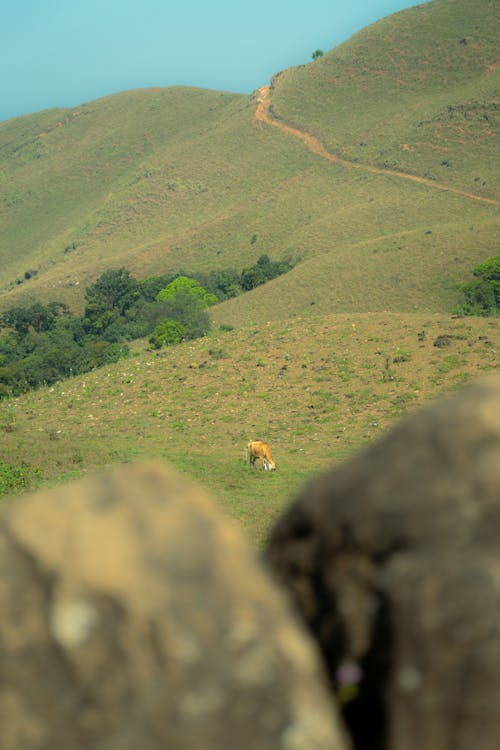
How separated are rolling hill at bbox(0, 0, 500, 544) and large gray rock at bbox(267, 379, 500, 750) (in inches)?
377

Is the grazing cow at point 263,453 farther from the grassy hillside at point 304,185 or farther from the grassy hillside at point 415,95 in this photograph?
the grassy hillside at point 415,95

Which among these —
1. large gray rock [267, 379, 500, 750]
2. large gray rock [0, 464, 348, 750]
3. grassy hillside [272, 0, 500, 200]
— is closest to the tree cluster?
grassy hillside [272, 0, 500, 200]

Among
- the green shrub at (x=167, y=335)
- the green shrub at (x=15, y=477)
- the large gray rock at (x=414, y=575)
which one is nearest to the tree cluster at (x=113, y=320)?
the green shrub at (x=167, y=335)

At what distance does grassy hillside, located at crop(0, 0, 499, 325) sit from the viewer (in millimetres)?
50719

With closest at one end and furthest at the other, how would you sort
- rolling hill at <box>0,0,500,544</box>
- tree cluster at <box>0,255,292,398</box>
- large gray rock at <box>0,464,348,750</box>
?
large gray rock at <box>0,464,348,750</box> < rolling hill at <box>0,0,500,544</box> < tree cluster at <box>0,255,292,398</box>

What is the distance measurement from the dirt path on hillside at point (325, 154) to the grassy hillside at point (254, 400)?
38514mm

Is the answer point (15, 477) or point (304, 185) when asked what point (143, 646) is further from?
point (304, 185)

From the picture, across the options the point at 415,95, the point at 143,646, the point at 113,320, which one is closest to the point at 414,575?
the point at 143,646

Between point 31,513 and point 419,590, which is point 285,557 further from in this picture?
point 31,513

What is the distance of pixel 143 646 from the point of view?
2.26 m

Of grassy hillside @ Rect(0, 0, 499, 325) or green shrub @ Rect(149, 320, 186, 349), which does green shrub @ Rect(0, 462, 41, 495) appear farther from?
grassy hillside @ Rect(0, 0, 499, 325)

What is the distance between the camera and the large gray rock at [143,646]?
2223mm

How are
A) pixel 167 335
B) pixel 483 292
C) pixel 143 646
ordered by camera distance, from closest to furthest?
pixel 143 646, pixel 483 292, pixel 167 335

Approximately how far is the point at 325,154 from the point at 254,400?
203ft
